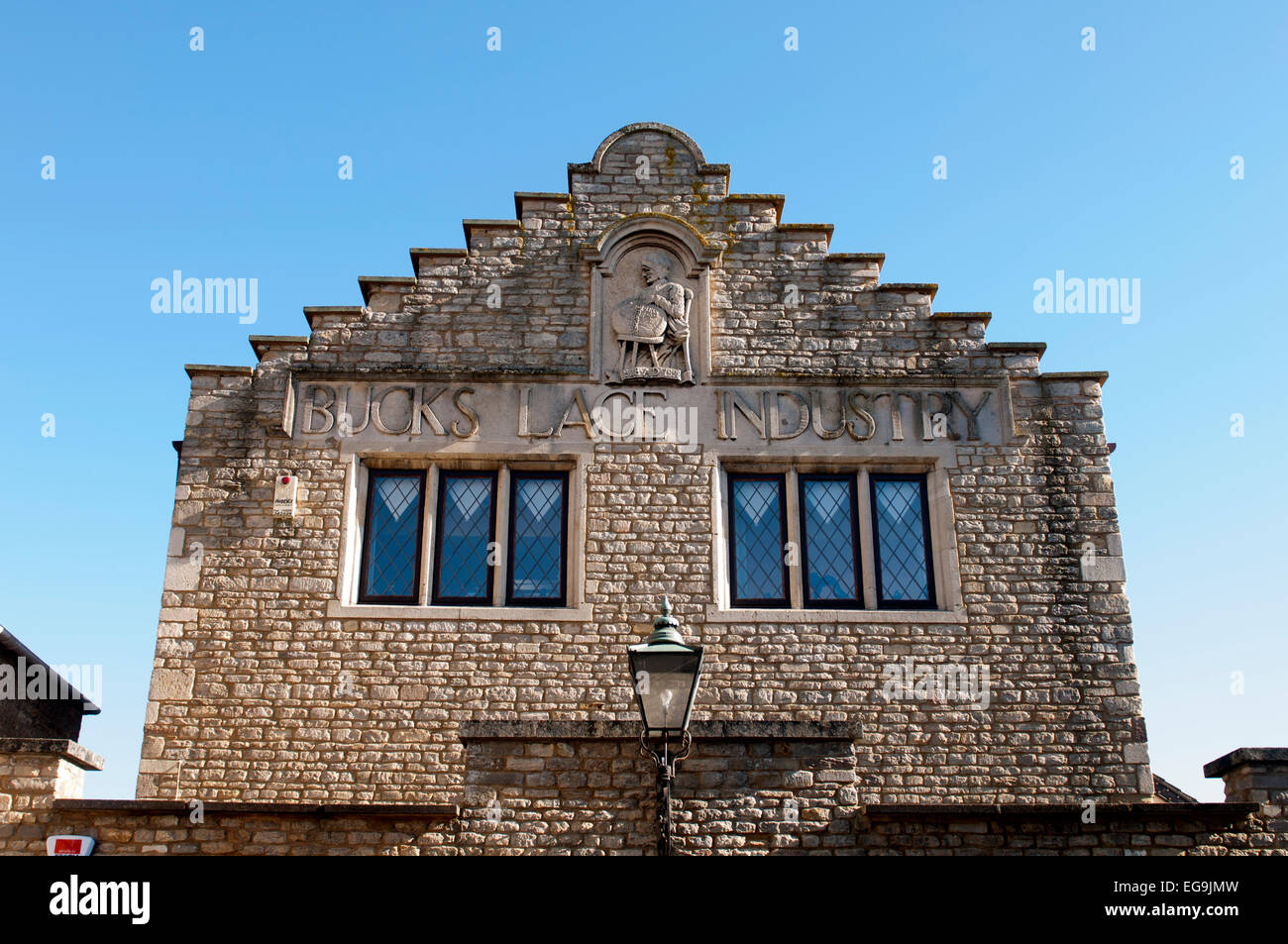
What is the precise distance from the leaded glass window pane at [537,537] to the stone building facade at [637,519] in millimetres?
24

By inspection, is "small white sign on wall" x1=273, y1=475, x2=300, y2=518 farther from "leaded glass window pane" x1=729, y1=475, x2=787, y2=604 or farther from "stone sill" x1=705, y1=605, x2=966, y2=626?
"leaded glass window pane" x1=729, y1=475, x2=787, y2=604

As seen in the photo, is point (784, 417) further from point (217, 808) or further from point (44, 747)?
point (44, 747)

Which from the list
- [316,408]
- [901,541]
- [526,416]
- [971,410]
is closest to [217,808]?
[316,408]

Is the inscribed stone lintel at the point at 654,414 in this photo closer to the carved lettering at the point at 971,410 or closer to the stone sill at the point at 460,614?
the carved lettering at the point at 971,410

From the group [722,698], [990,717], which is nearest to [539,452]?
[722,698]

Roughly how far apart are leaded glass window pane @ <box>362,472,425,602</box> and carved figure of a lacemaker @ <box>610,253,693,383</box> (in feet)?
8.11

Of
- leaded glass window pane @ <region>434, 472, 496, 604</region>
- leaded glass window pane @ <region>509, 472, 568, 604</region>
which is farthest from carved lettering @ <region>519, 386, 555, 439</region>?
leaded glass window pane @ <region>434, 472, 496, 604</region>

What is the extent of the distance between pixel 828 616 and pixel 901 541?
1.22 meters

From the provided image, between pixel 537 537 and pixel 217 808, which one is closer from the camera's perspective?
pixel 217 808

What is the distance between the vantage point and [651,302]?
12695 mm

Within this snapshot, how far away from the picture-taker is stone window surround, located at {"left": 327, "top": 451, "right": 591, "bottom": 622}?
11492mm

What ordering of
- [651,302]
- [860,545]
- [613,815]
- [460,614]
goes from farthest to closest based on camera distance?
[651,302], [860,545], [460,614], [613,815]

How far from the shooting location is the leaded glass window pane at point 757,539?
1188 centimetres

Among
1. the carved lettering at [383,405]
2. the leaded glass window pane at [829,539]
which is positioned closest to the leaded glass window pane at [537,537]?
the carved lettering at [383,405]
